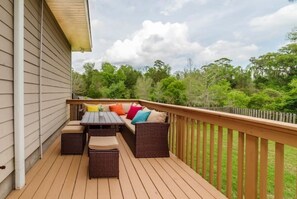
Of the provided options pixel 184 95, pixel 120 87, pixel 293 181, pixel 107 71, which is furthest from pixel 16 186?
pixel 107 71

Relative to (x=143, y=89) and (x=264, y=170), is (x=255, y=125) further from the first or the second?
(x=143, y=89)

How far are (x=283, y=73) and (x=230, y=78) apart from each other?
19.1 ft

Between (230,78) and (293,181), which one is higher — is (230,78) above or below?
above

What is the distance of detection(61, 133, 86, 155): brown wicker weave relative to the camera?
185 inches

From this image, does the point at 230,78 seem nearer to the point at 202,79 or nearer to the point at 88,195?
the point at 202,79

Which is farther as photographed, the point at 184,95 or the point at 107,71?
the point at 107,71

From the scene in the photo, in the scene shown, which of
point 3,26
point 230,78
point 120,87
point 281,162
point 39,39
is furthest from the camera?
point 230,78

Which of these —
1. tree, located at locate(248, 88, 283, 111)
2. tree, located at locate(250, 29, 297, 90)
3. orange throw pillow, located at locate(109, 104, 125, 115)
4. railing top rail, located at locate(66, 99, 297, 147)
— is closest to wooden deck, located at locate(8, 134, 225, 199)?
railing top rail, located at locate(66, 99, 297, 147)

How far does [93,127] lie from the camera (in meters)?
5.02

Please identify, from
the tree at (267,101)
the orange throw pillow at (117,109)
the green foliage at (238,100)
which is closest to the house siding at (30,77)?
the orange throw pillow at (117,109)

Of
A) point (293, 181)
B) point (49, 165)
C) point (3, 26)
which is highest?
point (3, 26)

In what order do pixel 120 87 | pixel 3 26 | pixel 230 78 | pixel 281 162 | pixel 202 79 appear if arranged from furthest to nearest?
pixel 230 78 < pixel 120 87 < pixel 202 79 < pixel 3 26 < pixel 281 162

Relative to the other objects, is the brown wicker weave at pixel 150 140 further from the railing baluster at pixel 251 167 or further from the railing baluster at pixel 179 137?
the railing baluster at pixel 251 167

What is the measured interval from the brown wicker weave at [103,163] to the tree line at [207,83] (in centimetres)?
1753
